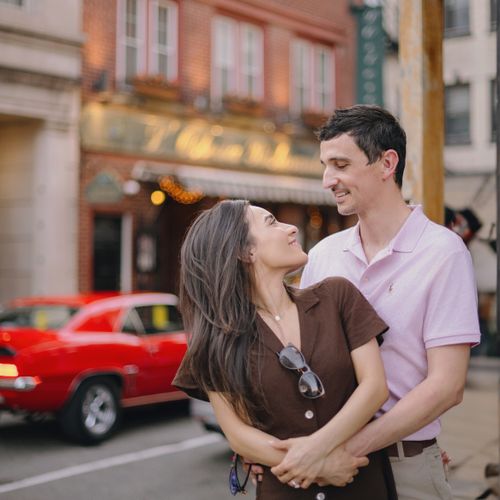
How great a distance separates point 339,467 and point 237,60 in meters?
16.5

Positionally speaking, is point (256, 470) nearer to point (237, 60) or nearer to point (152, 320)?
point (152, 320)

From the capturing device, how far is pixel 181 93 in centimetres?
1652

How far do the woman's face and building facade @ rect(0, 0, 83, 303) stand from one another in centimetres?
1227

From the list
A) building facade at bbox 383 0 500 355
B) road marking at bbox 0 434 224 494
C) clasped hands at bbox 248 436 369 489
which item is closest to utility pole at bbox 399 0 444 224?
clasped hands at bbox 248 436 369 489

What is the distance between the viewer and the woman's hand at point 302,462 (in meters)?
2.12

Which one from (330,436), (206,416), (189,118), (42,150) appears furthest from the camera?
(189,118)

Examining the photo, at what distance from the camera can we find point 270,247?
2.37 m

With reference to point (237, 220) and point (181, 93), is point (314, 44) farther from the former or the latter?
point (237, 220)

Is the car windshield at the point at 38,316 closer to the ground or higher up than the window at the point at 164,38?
closer to the ground

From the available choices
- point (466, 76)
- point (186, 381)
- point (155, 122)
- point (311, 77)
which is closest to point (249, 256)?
point (186, 381)

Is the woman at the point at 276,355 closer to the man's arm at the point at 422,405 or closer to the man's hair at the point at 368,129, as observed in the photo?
the man's arm at the point at 422,405

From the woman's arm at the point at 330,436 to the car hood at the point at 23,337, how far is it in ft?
20.0

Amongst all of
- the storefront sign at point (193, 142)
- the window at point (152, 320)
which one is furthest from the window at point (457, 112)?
the window at point (152, 320)

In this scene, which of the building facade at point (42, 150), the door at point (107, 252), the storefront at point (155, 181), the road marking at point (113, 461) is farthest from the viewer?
the door at point (107, 252)
